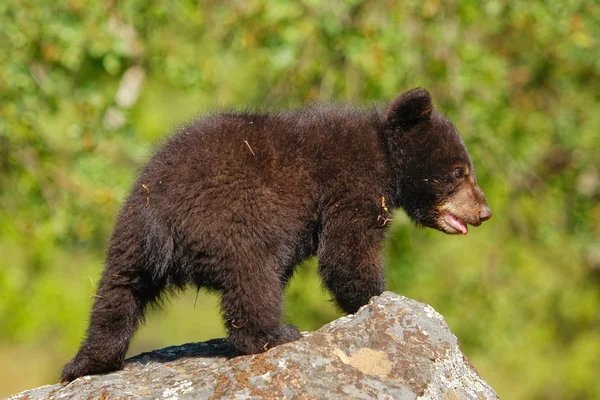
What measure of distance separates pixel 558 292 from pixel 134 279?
35.3ft

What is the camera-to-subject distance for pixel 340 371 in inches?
182

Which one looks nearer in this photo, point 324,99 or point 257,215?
point 257,215

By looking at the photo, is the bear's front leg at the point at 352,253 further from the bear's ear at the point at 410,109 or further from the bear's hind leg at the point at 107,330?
the bear's hind leg at the point at 107,330

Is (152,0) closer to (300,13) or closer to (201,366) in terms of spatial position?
(300,13)

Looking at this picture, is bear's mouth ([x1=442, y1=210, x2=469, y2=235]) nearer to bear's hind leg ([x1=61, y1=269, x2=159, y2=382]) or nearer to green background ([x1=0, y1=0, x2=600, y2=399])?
bear's hind leg ([x1=61, y1=269, x2=159, y2=382])

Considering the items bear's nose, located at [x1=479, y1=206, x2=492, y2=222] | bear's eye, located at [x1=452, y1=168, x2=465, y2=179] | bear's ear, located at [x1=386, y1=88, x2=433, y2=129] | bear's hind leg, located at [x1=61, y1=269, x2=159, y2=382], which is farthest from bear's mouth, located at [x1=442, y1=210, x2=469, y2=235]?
bear's hind leg, located at [x1=61, y1=269, x2=159, y2=382]

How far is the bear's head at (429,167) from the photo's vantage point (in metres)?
5.90

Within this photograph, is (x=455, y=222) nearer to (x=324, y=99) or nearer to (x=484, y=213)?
(x=484, y=213)

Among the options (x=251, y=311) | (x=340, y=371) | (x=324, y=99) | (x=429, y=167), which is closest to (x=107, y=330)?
(x=251, y=311)

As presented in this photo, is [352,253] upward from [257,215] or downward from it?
downward

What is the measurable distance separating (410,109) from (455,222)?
87 centimetres

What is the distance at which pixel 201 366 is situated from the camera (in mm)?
5137

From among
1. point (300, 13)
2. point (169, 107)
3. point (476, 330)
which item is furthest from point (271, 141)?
point (169, 107)

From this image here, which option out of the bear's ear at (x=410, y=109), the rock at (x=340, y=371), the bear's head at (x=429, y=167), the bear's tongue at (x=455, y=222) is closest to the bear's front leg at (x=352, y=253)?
the rock at (x=340, y=371)
